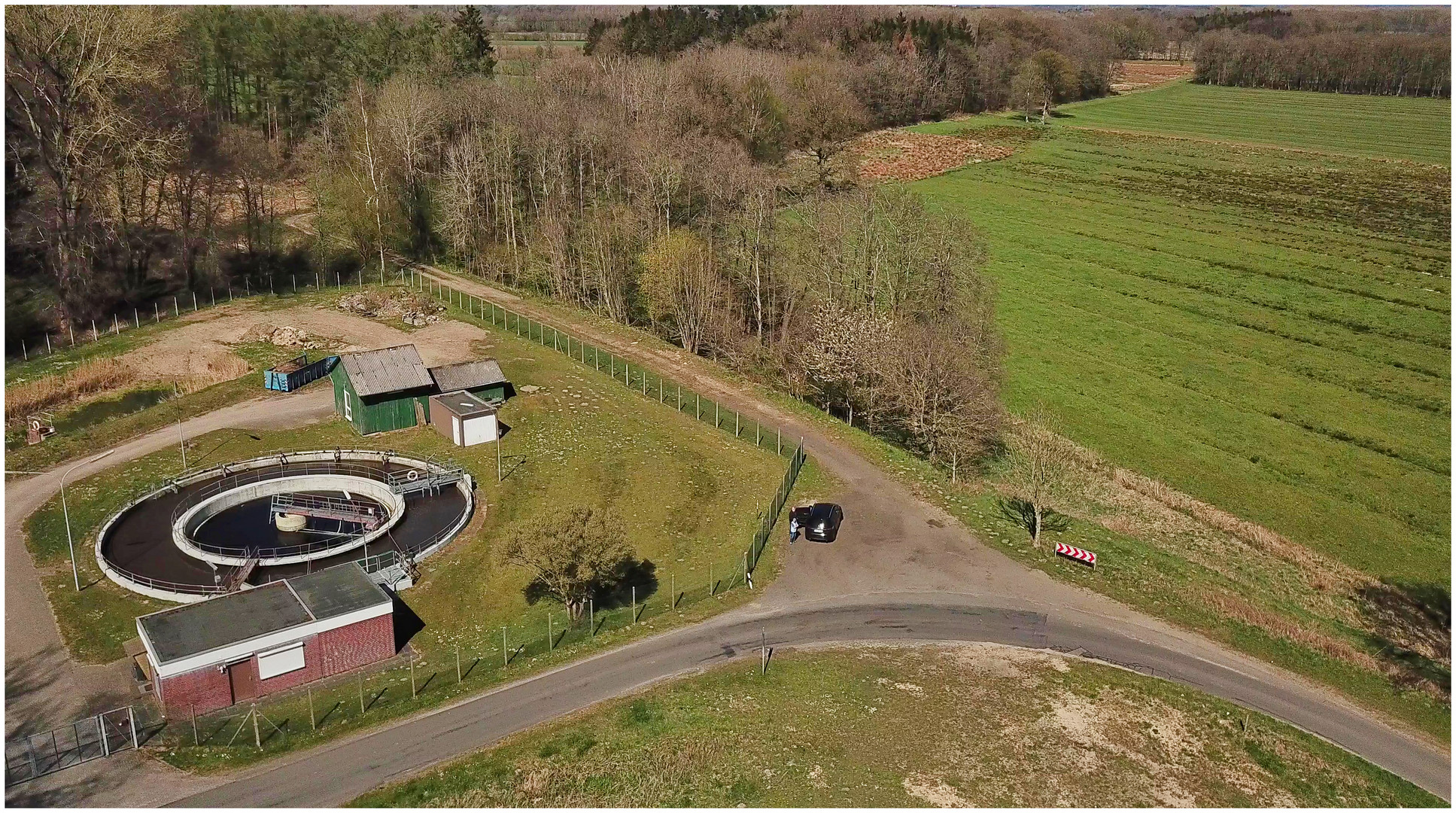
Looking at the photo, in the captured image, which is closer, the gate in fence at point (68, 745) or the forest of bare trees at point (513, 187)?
the gate in fence at point (68, 745)

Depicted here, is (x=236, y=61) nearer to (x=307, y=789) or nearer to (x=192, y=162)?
(x=192, y=162)

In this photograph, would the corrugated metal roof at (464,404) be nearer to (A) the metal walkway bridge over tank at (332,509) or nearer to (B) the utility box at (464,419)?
(B) the utility box at (464,419)

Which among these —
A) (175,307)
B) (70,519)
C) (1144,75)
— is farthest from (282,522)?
(1144,75)

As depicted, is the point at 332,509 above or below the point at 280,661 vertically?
below

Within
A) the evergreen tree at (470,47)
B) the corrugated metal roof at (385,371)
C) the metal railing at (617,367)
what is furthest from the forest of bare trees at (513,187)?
the corrugated metal roof at (385,371)

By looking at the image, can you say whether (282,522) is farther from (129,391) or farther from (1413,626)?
(1413,626)

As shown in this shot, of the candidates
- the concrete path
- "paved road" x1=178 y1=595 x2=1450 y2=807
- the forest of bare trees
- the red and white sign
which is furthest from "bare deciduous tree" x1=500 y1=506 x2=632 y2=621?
the forest of bare trees
